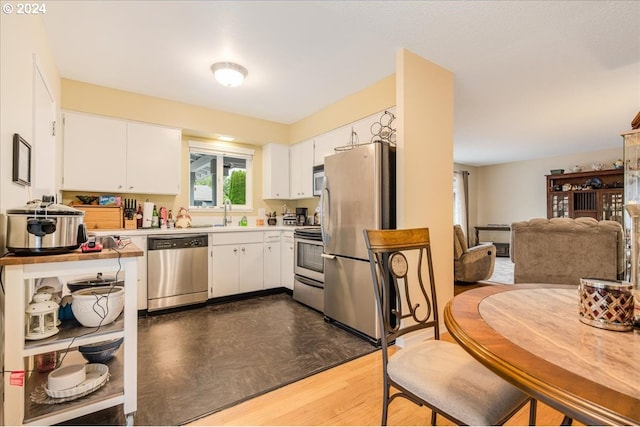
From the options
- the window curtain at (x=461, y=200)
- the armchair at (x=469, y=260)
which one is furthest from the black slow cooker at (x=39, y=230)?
the window curtain at (x=461, y=200)

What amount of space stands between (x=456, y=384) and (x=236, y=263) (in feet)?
10.0

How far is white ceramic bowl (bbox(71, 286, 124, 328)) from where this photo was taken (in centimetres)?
147

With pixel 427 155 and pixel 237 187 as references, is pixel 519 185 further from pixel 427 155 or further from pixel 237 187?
pixel 237 187

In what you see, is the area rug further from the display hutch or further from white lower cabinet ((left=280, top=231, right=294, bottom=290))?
white lower cabinet ((left=280, top=231, right=294, bottom=290))

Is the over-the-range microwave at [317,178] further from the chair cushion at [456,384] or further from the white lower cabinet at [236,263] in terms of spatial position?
the chair cushion at [456,384]

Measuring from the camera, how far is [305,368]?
206 centimetres

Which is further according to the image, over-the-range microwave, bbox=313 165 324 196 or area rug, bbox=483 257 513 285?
area rug, bbox=483 257 513 285

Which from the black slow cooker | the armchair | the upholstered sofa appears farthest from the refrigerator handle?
the upholstered sofa

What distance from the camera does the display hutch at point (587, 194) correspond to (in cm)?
582

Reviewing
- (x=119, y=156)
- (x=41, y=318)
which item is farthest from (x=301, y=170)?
(x=41, y=318)

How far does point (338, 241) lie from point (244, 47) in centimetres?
192

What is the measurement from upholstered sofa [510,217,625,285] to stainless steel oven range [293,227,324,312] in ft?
8.92

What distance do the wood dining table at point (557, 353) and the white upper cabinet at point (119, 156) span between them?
3593mm

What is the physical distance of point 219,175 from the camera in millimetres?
4320
